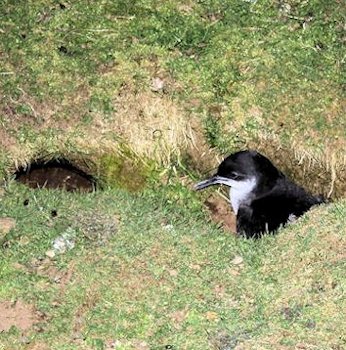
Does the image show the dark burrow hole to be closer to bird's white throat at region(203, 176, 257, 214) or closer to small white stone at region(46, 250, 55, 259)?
bird's white throat at region(203, 176, 257, 214)

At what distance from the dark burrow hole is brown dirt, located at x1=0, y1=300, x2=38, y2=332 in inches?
108

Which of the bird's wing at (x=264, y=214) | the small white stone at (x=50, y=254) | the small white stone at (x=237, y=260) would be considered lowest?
the bird's wing at (x=264, y=214)

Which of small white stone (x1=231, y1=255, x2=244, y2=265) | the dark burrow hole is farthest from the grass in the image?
the dark burrow hole

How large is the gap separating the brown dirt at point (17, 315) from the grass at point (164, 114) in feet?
1.57

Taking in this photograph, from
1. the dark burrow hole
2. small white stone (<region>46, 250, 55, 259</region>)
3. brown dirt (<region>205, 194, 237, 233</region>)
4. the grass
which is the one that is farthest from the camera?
brown dirt (<region>205, 194, 237, 233</region>)

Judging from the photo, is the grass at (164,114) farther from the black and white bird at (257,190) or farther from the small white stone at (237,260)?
the black and white bird at (257,190)

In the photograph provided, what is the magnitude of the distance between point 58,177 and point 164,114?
1.43m

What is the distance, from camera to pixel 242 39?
352 inches

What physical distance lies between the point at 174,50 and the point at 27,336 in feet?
12.9

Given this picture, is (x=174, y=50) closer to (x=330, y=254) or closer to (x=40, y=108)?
(x=40, y=108)

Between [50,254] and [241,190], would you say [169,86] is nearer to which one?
[241,190]

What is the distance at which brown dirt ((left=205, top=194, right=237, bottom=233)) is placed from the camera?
362 inches

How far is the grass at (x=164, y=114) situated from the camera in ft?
22.1

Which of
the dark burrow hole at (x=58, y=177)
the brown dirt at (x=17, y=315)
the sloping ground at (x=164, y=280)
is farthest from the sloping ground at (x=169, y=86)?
the brown dirt at (x=17, y=315)
